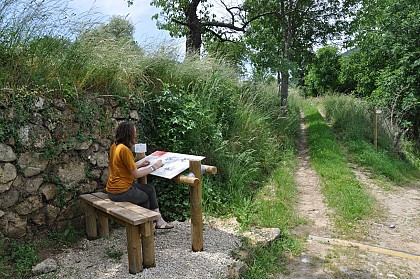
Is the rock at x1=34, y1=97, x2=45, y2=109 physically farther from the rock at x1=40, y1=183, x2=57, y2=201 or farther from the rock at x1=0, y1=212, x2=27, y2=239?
the rock at x1=0, y1=212, x2=27, y2=239

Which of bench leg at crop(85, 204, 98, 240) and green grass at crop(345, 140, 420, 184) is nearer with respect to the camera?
bench leg at crop(85, 204, 98, 240)

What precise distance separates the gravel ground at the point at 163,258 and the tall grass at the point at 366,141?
18.7 ft

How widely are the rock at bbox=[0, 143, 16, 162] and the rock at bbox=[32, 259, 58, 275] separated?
3.67ft

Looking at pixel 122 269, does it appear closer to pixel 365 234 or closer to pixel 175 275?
pixel 175 275

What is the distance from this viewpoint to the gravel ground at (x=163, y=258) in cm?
338

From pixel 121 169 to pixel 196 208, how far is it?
3.13 feet

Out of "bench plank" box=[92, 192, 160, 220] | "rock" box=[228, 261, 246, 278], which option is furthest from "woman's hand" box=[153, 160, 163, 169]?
"rock" box=[228, 261, 246, 278]

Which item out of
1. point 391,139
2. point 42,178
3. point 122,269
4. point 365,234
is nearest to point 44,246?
point 42,178

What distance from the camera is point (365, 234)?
4832mm

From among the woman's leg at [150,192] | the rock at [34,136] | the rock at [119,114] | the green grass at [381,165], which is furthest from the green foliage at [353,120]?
the rock at [34,136]

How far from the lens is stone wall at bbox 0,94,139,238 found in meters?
3.52

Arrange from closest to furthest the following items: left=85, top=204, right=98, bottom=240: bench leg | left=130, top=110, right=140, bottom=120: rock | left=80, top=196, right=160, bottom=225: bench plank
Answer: left=80, top=196, right=160, bottom=225: bench plank → left=85, top=204, right=98, bottom=240: bench leg → left=130, top=110, right=140, bottom=120: rock

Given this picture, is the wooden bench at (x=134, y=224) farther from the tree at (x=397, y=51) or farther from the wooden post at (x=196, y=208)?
the tree at (x=397, y=51)

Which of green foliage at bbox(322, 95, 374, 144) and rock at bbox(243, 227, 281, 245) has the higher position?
green foliage at bbox(322, 95, 374, 144)
